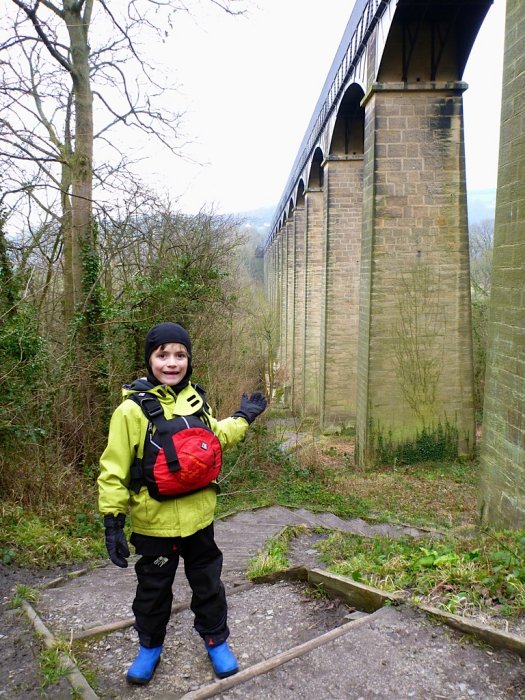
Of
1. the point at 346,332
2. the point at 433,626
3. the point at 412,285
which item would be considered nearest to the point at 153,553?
the point at 433,626

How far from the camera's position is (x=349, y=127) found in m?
14.5

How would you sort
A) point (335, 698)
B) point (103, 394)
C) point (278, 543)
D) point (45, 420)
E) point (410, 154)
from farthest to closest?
point (410, 154)
point (103, 394)
point (45, 420)
point (278, 543)
point (335, 698)

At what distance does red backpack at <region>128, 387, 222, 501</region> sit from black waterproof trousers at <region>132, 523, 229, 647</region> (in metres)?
0.28

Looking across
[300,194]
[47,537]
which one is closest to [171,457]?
[47,537]

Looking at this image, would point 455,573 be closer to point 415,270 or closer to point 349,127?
point 415,270

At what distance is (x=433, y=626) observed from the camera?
2.39 metres

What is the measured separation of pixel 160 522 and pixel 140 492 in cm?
Result: 16

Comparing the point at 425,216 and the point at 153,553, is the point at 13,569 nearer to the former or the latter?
the point at 153,553

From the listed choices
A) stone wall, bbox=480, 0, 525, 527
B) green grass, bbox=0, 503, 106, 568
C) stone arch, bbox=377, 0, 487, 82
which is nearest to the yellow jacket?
green grass, bbox=0, 503, 106, 568

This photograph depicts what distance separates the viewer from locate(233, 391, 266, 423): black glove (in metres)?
2.74

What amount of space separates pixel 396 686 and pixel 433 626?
0.41m

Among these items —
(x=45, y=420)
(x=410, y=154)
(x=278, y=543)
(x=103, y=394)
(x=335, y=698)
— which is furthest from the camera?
(x=410, y=154)

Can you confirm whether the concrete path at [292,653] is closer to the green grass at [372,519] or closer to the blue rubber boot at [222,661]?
the blue rubber boot at [222,661]

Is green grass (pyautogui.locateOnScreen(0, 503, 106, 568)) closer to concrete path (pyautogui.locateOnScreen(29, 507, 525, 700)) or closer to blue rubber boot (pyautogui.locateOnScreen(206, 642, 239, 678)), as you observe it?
concrete path (pyautogui.locateOnScreen(29, 507, 525, 700))
